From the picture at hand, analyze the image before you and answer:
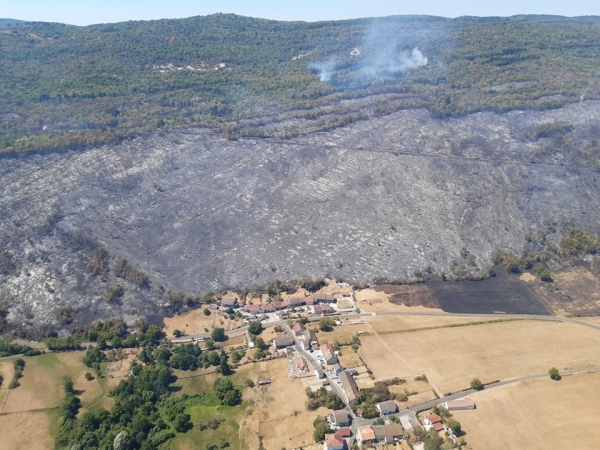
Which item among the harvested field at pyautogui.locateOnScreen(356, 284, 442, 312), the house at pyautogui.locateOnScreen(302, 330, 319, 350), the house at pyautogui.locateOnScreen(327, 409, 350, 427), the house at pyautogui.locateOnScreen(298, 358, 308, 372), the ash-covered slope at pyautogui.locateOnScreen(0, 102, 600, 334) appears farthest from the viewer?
the ash-covered slope at pyautogui.locateOnScreen(0, 102, 600, 334)

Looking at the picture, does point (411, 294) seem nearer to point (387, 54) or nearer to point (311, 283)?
point (311, 283)

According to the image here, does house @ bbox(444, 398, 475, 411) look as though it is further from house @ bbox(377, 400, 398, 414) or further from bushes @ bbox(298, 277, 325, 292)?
bushes @ bbox(298, 277, 325, 292)

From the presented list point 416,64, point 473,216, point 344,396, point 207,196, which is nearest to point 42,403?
point 344,396

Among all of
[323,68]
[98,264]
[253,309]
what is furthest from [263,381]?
[323,68]

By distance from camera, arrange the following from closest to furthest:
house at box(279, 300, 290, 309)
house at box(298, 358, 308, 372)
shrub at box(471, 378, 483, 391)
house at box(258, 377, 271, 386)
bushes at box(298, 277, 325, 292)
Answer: shrub at box(471, 378, 483, 391) < house at box(258, 377, 271, 386) < house at box(298, 358, 308, 372) < house at box(279, 300, 290, 309) < bushes at box(298, 277, 325, 292)

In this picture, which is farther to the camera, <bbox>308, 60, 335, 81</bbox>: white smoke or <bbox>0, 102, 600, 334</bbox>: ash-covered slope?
<bbox>308, 60, 335, 81</bbox>: white smoke

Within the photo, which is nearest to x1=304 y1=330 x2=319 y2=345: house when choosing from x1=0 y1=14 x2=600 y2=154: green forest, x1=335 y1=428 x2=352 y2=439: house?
x1=335 y1=428 x2=352 y2=439: house

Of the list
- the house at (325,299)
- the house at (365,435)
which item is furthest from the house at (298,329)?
the house at (365,435)

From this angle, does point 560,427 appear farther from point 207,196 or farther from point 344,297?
point 207,196
